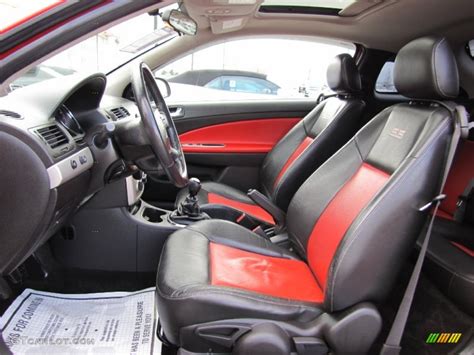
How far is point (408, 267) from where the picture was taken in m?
1.45

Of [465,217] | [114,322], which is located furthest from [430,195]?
[114,322]

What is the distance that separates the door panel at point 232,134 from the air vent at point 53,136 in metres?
1.31

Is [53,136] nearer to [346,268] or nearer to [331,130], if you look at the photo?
[346,268]

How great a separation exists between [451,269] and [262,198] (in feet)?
2.49

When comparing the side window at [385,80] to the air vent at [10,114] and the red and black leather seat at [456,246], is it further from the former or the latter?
the air vent at [10,114]

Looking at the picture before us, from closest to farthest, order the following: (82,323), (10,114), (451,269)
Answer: (10,114) < (451,269) < (82,323)

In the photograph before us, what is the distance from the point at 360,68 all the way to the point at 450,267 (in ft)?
4.71

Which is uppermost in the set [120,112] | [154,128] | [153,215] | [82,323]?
[154,128]

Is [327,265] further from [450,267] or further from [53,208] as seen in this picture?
[53,208]

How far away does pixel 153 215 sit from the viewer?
178cm

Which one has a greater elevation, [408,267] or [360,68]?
[360,68]

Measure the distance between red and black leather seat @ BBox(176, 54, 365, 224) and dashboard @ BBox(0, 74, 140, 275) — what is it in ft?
2.25

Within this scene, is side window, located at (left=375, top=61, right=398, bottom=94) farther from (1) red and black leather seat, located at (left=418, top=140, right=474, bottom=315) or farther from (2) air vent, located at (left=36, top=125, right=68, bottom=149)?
(2) air vent, located at (left=36, top=125, right=68, bottom=149)

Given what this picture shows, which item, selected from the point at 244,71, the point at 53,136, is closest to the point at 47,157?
the point at 53,136
